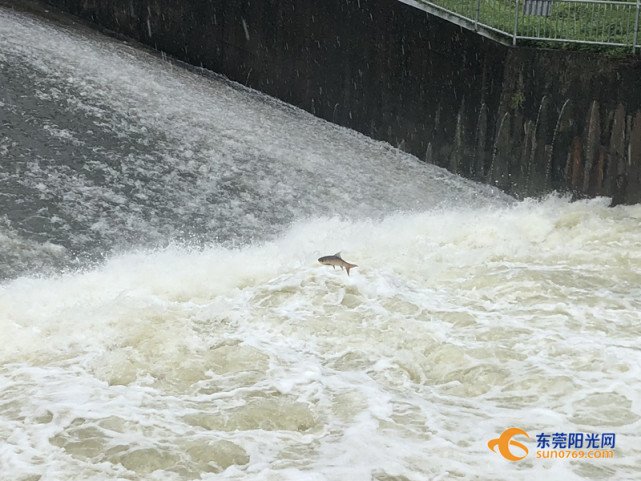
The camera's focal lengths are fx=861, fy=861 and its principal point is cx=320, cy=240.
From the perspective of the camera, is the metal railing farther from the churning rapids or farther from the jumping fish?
the jumping fish

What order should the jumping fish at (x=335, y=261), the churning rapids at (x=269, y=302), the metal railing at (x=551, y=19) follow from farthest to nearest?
1. the metal railing at (x=551, y=19)
2. the jumping fish at (x=335, y=261)
3. the churning rapids at (x=269, y=302)

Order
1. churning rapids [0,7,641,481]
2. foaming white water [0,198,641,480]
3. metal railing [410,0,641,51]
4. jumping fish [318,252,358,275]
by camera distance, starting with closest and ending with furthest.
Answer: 1. foaming white water [0,198,641,480]
2. churning rapids [0,7,641,481]
3. jumping fish [318,252,358,275]
4. metal railing [410,0,641,51]

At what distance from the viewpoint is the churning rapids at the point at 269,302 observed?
17.6 feet

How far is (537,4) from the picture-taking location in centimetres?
1242

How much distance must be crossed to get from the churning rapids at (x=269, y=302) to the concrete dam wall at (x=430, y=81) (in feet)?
2.04

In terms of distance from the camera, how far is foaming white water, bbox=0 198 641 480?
521 centimetres

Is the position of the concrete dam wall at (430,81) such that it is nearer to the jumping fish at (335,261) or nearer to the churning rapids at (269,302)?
the churning rapids at (269,302)

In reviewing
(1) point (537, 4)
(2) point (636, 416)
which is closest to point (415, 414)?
(2) point (636, 416)

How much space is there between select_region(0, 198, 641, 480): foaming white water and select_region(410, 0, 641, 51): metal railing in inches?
159

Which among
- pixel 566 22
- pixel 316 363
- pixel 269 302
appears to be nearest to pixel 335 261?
pixel 269 302

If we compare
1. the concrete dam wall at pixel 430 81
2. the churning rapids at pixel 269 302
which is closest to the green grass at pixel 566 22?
the concrete dam wall at pixel 430 81

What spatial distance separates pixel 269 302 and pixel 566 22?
7.31m

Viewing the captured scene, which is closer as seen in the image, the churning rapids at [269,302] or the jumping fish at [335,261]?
the churning rapids at [269,302]

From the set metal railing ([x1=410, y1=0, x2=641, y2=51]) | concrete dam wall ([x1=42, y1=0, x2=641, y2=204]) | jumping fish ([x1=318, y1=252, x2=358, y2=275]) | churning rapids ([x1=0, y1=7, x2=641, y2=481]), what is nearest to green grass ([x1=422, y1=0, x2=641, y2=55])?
metal railing ([x1=410, y1=0, x2=641, y2=51])
